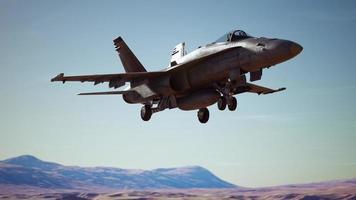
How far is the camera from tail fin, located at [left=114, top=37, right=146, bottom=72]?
3281cm

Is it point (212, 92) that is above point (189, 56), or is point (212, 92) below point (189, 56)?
below

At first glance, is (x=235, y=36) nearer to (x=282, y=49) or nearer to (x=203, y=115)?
(x=282, y=49)

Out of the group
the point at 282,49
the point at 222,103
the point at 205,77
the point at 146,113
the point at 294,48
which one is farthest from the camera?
the point at 146,113

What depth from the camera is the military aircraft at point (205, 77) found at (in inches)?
869

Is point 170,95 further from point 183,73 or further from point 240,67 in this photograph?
point 240,67

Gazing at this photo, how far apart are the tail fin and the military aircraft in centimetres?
299

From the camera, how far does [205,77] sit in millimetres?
24953

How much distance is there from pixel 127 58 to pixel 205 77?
9992 mm

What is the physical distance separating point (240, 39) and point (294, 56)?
338 cm

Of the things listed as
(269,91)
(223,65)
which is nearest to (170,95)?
(223,65)

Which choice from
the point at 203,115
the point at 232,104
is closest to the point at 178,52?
the point at 203,115

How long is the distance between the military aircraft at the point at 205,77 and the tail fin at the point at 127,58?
9.81ft

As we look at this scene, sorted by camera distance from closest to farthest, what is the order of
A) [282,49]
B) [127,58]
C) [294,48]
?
[294,48], [282,49], [127,58]

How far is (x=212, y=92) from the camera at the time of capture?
998 inches
